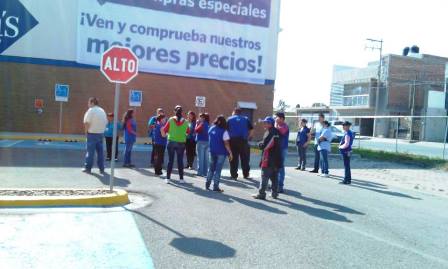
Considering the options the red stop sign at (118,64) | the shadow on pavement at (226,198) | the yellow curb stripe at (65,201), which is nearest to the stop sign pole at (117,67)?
the red stop sign at (118,64)

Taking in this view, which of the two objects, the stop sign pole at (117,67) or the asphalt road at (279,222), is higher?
the stop sign pole at (117,67)

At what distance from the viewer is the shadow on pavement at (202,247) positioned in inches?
211

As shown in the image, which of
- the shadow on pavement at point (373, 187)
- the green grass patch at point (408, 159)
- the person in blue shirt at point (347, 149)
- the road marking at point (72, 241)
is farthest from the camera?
the green grass patch at point (408, 159)

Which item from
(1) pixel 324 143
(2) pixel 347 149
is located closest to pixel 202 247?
(2) pixel 347 149

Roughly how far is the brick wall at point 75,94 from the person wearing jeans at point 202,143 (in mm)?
12310

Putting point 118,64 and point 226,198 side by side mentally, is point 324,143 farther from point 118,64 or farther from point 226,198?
point 118,64

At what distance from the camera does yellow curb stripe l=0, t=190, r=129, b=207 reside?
7141 mm

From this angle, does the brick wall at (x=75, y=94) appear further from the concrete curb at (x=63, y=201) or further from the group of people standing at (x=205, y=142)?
the concrete curb at (x=63, y=201)

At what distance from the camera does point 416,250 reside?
6.04 metres

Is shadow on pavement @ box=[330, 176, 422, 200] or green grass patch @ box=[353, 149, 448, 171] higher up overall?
green grass patch @ box=[353, 149, 448, 171]

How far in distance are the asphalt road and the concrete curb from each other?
0.26 metres

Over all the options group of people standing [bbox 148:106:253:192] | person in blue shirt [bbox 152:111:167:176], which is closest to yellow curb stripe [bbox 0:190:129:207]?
group of people standing [bbox 148:106:253:192]

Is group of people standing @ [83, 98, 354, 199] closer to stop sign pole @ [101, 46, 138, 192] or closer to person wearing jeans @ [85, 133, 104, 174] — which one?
person wearing jeans @ [85, 133, 104, 174]

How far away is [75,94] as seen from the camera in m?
22.5
